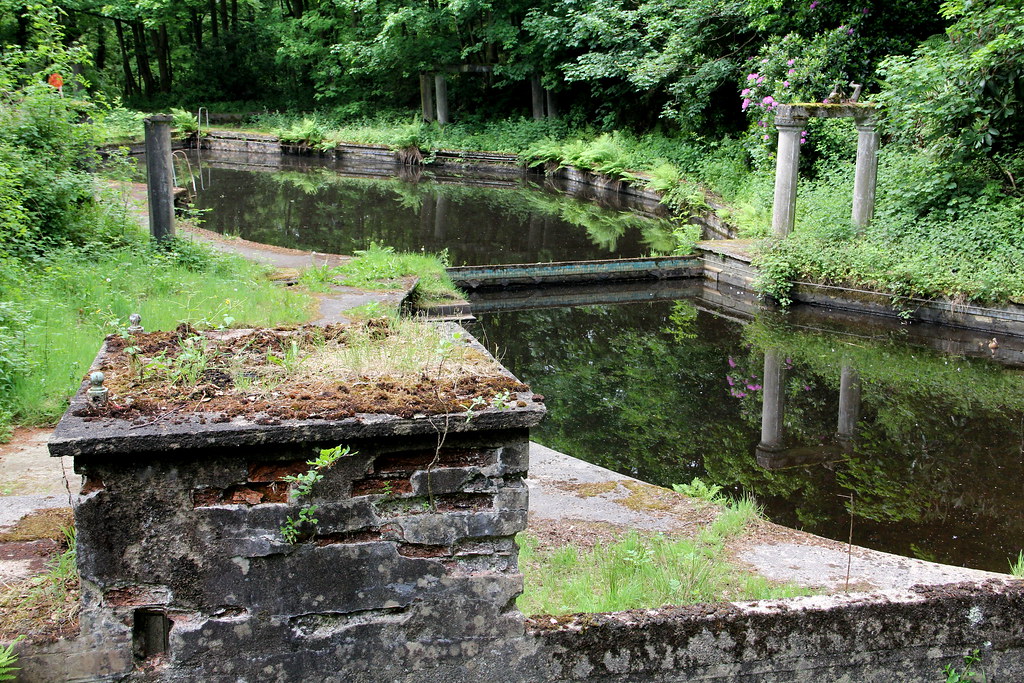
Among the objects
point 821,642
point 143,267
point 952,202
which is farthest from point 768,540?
point 952,202

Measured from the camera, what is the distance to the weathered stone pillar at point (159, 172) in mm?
9820

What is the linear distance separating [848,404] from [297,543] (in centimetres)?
745

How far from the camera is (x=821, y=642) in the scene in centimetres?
327

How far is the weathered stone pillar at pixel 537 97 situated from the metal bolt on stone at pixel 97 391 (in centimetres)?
2734

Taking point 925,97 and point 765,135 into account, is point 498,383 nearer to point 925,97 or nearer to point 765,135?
point 925,97

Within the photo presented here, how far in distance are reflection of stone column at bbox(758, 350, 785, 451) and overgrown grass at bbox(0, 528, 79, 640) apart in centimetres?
597

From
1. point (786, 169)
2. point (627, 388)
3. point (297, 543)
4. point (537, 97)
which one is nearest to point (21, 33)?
point (537, 97)

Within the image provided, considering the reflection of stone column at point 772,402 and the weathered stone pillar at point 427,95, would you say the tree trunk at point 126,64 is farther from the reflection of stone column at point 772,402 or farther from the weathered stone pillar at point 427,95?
the reflection of stone column at point 772,402

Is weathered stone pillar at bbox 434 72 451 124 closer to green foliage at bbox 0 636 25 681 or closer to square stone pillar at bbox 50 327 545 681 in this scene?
square stone pillar at bbox 50 327 545 681

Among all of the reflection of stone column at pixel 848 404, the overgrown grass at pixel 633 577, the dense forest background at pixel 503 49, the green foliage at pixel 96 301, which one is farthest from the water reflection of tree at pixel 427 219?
the overgrown grass at pixel 633 577

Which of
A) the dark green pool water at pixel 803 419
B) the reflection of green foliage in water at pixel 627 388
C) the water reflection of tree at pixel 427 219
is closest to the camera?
the dark green pool water at pixel 803 419

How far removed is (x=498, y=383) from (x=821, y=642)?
4.75 feet

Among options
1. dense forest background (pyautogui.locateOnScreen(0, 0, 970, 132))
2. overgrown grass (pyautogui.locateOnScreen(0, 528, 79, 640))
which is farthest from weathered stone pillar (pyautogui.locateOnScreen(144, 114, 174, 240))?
overgrown grass (pyautogui.locateOnScreen(0, 528, 79, 640))

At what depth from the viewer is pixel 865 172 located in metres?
13.2
